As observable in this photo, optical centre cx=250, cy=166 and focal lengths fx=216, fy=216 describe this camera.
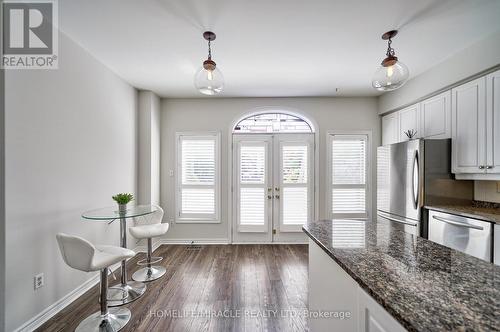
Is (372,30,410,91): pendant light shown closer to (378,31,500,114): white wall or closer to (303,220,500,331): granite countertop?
(378,31,500,114): white wall

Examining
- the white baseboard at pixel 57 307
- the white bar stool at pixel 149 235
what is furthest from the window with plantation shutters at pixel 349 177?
the white baseboard at pixel 57 307

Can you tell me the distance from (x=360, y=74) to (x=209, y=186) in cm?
310

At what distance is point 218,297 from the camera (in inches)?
95.7

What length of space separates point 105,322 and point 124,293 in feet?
1.62

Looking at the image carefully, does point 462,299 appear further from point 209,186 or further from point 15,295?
point 209,186

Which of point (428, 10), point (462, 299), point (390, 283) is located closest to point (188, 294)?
point (390, 283)

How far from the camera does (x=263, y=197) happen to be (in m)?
4.12

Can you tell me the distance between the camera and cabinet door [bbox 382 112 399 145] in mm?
3666

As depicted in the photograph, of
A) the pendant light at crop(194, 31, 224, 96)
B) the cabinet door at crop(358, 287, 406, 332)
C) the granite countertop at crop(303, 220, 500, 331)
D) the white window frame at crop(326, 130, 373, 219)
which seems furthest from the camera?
the white window frame at crop(326, 130, 373, 219)

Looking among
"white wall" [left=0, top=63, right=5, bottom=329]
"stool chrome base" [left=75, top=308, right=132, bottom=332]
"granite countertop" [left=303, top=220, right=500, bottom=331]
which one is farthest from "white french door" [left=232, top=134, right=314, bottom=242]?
"white wall" [left=0, top=63, right=5, bottom=329]

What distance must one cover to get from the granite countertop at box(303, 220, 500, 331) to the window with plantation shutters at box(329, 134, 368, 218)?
262 cm

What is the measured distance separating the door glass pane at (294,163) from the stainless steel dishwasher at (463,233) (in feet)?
6.50

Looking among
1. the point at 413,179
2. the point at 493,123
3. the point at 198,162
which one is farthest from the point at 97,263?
the point at 493,123

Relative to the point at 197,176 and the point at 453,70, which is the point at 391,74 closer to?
the point at 453,70
